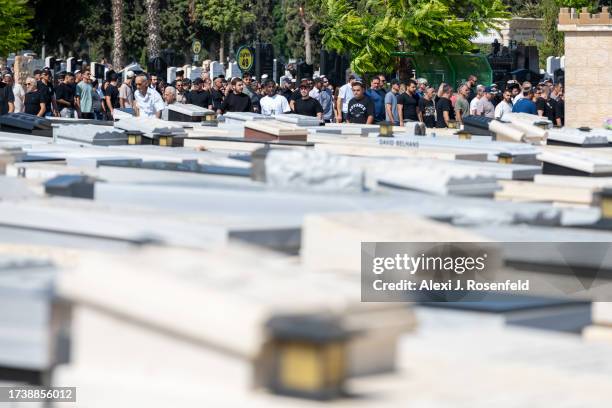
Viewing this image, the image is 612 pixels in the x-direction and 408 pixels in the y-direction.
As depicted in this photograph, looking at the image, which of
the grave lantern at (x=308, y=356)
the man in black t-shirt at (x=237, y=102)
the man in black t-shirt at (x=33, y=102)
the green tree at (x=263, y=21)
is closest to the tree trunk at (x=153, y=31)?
the man in black t-shirt at (x=33, y=102)

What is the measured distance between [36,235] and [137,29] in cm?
7979

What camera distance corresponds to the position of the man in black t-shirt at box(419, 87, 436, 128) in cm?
2563

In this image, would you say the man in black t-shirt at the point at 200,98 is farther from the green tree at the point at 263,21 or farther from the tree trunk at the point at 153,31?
the green tree at the point at 263,21

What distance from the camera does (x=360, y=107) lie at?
901 inches

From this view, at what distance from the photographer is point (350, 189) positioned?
342 inches

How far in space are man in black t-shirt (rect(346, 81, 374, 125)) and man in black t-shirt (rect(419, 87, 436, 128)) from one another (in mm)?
2668

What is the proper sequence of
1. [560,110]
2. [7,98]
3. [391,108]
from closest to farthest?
1. [391,108]
2. [7,98]
3. [560,110]

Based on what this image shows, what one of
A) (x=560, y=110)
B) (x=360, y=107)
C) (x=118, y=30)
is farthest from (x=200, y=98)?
(x=118, y=30)

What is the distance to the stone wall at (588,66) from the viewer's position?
31391 millimetres

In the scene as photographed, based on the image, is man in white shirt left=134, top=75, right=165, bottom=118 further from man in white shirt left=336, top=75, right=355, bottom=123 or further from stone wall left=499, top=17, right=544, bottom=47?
stone wall left=499, top=17, right=544, bottom=47

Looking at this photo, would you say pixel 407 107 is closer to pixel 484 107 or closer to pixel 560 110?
pixel 484 107

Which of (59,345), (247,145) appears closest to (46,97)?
(247,145)

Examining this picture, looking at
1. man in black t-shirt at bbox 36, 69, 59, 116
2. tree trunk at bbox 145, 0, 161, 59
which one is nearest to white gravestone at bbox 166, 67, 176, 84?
tree trunk at bbox 145, 0, 161, 59

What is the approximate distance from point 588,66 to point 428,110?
728 centimetres
